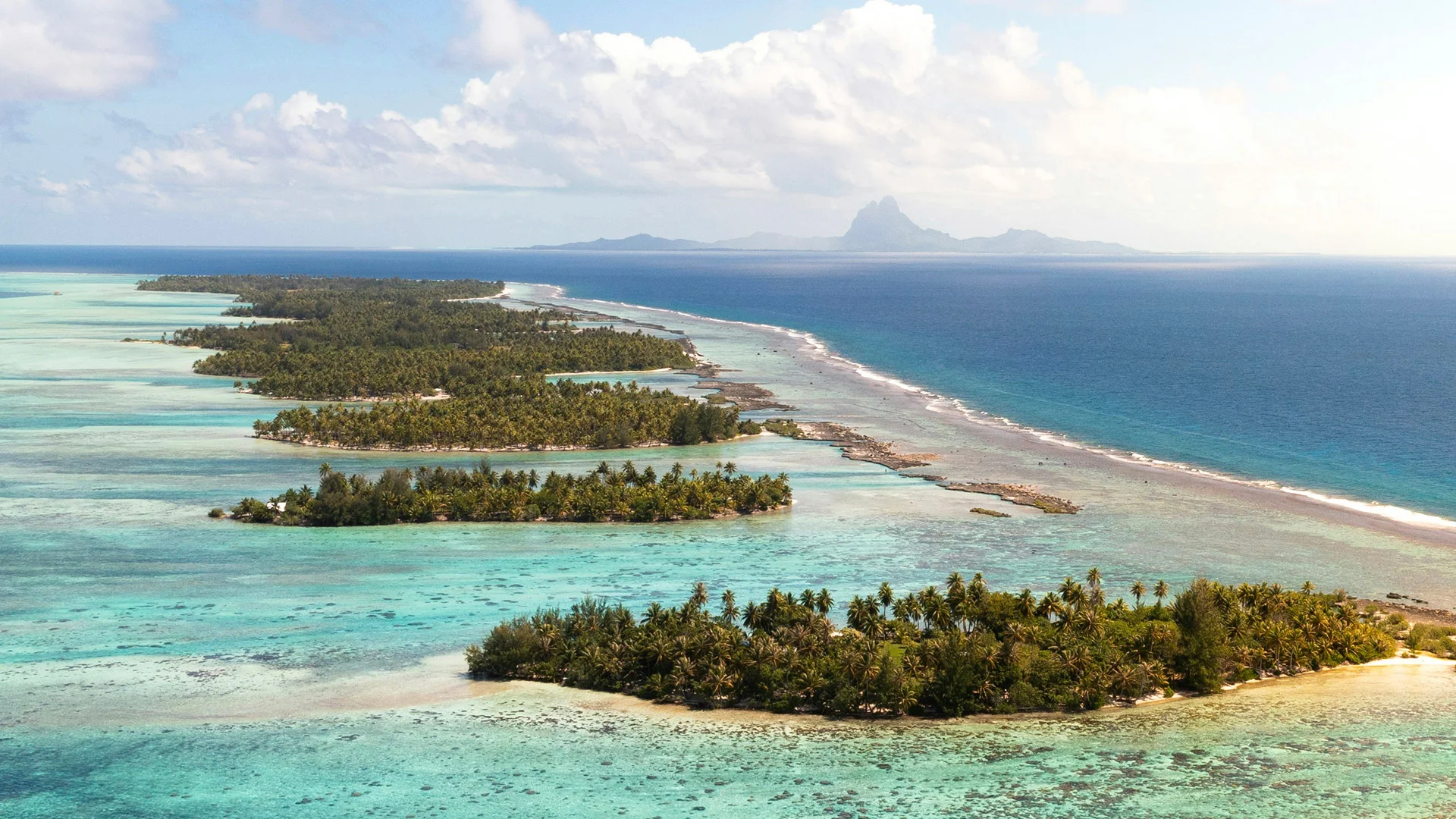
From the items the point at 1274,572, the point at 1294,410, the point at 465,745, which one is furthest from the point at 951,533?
the point at 1294,410

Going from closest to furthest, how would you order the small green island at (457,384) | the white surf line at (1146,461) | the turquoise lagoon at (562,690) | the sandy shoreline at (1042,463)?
the turquoise lagoon at (562,690), the white surf line at (1146,461), the sandy shoreline at (1042,463), the small green island at (457,384)

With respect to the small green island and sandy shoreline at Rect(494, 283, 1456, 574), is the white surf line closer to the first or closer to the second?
sandy shoreline at Rect(494, 283, 1456, 574)

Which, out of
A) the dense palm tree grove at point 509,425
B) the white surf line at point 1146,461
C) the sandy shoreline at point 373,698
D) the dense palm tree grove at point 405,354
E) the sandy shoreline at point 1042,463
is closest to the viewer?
the sandy shoreline at point 373,698

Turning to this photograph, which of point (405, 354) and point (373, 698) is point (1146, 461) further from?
point (405, 354)

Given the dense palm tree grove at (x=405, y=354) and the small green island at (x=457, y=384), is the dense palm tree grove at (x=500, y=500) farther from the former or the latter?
the dense palm tree grove at (x=405, y=354)

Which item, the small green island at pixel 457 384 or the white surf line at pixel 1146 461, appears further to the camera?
the small green island at pixel 457 384

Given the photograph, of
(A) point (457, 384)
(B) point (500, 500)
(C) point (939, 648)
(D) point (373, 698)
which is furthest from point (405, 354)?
(C) point (939, 648)

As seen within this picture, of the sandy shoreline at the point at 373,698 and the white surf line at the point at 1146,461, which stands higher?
the white surf line at the point at 1146,461

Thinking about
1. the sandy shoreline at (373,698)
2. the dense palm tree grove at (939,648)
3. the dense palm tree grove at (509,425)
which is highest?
the dense palm tree grove at (509,425)

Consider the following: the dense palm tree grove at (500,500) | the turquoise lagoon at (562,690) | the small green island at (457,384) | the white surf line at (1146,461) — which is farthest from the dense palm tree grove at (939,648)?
the small green island at (457,384)
